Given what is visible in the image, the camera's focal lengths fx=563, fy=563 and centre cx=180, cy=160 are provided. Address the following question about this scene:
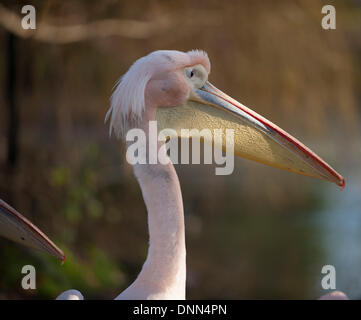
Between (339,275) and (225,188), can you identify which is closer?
(339,275)

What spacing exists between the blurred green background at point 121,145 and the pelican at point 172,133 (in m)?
2.57

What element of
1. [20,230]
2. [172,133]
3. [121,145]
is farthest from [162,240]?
[121,145]

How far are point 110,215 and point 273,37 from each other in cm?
257

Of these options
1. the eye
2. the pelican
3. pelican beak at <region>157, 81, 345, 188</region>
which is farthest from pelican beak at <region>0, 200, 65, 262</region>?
the eye

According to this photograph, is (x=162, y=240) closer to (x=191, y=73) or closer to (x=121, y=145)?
(x=191, y=73)

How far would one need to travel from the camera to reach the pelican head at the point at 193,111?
2.10m

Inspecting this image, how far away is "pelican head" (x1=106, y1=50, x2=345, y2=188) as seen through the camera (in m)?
2.10

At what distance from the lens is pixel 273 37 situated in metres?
6.06

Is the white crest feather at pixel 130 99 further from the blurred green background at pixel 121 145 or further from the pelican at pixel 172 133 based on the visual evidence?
the blurred green background at pixel 121 145

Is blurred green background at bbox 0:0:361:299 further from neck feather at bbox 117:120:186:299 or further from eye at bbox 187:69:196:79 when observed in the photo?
eye at bbox 187:69:196:79

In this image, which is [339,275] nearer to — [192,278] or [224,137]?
[192,278]

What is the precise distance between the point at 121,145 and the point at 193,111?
3.90m
